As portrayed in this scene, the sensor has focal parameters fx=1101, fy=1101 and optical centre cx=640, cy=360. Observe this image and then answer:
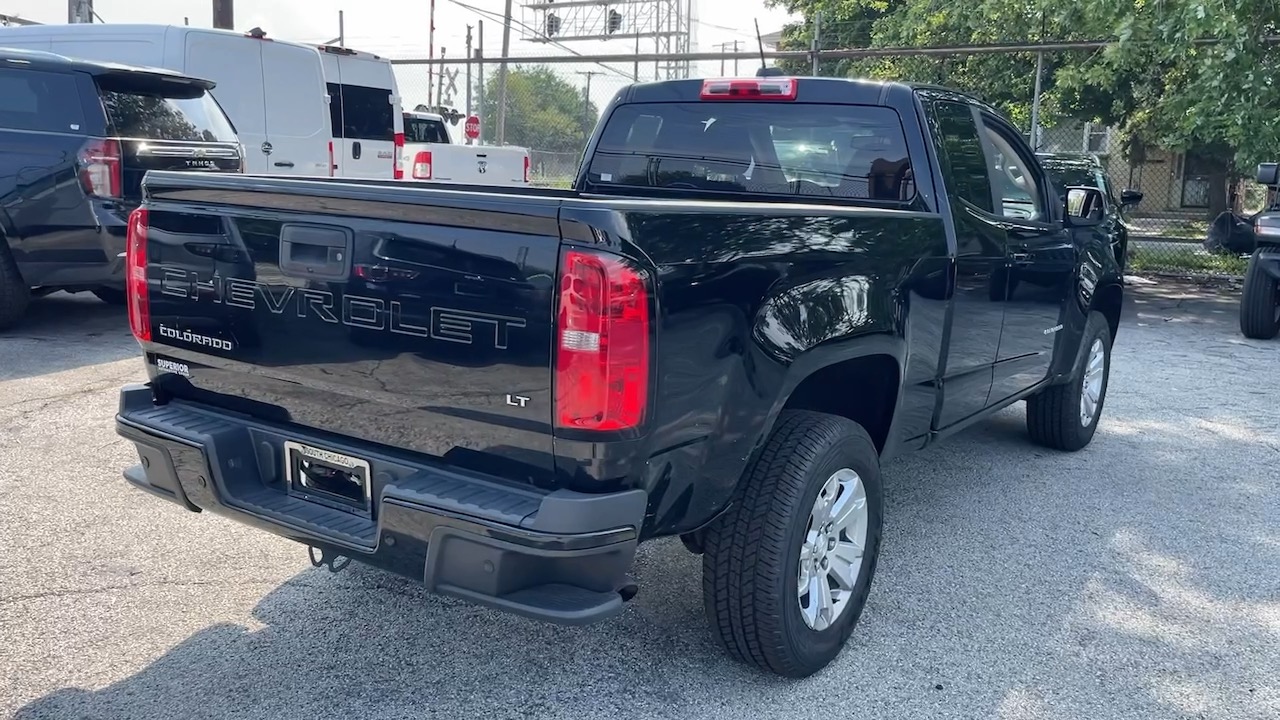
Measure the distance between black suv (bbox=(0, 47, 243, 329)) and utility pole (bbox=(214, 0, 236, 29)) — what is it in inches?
351

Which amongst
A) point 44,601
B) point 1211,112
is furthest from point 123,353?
point 1211,112

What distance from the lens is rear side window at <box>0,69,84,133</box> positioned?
7.34m

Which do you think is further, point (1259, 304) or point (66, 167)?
point (1259, 304)

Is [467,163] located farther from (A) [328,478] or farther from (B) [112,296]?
(A) [328,478]

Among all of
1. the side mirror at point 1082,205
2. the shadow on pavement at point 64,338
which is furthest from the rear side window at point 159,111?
the side mirror at point 1082,205

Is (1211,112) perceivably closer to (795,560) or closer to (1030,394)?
(1030,394)

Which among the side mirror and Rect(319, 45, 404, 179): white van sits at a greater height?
Rect(319, 45, 404, 179): white van

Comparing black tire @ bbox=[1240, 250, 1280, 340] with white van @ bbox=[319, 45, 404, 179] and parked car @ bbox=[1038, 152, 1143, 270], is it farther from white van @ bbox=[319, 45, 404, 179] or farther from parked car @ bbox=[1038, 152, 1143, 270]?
white van @ bbox=[319, 45, 404, 179]

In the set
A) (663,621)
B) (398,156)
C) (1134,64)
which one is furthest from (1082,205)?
(398,156)

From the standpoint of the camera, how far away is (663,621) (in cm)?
368

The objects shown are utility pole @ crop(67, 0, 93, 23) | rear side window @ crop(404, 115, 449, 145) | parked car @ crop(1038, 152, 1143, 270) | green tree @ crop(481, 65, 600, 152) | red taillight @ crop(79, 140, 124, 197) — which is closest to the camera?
red taillight @ crop(79, 140, 124, 197)

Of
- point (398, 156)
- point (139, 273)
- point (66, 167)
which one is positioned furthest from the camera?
point (398, 156)

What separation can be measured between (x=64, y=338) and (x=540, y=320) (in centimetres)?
659

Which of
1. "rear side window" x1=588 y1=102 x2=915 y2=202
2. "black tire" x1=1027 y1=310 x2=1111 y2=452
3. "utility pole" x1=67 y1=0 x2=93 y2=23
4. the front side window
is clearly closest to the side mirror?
the front side window
